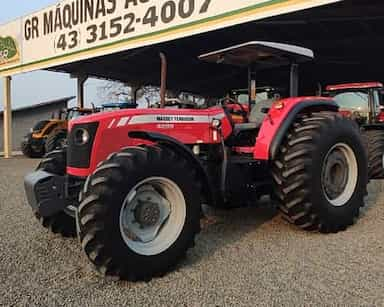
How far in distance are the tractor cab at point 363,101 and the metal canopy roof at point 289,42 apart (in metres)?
2.05

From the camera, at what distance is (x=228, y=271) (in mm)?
3279

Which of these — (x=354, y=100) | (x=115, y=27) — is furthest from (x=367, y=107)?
(x=115, y=27)

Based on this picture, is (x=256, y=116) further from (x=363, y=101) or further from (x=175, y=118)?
(x=363, y=101)

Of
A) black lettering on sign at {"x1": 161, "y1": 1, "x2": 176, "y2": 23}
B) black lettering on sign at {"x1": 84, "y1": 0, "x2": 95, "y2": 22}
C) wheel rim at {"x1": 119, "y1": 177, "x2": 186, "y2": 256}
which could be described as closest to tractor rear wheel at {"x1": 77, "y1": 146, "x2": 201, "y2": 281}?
wheel rim at {"x1": 119, "y1": 177, "x2": 186, "y2": 256}

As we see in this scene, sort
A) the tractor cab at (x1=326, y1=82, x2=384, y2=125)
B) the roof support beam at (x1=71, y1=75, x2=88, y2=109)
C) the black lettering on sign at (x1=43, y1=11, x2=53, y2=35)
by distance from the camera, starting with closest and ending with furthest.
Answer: the tractor cab at (x1=326, y1=82, x2=384, y2=125), the black lettering on sign at (x1=43, y1=11, x2=53, y2=35), the roof support beam at (x1=71, y1=75, x2=88, y2=109)

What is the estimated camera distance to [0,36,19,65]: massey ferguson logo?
1594 centimetres

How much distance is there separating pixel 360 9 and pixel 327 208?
795 centimetres

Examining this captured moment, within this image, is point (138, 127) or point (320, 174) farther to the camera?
point (320, 174)

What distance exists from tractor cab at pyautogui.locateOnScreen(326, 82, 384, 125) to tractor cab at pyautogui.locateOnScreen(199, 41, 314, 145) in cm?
443

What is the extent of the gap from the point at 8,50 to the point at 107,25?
646 cm

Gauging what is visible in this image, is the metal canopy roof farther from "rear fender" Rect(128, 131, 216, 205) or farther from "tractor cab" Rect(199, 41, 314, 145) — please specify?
"rear fender" Rect(128, 131, 216, 205)

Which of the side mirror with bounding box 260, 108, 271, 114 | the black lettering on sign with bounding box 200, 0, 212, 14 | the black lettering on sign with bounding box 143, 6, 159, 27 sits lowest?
the side mirror with bounding box 260, 108, 271, 114

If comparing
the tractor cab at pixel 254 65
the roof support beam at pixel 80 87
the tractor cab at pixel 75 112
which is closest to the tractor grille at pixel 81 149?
the tractor cab at pixel 254 65

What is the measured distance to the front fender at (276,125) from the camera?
405 centimetres
